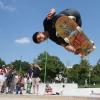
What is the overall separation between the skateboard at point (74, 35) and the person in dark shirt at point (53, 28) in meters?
0.17

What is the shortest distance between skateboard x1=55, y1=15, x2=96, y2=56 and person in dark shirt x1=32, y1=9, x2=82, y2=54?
6.7 inches

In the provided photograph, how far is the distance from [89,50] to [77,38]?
0.85 meters

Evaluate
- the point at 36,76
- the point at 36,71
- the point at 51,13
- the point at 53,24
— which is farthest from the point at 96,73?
the point at 51,13

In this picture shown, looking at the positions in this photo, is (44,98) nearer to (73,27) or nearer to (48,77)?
(73,27)

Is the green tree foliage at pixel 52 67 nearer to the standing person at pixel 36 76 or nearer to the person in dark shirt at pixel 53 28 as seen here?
the standing person at pixel 36 76

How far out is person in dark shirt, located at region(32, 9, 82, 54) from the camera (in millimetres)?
16503

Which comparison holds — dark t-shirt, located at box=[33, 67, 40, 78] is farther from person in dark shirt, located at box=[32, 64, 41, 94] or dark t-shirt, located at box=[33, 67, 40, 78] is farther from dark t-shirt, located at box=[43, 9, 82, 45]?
dark t-shirt, located at box=[43, 9, 82, 45]

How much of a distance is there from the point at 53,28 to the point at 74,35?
3.70 feet

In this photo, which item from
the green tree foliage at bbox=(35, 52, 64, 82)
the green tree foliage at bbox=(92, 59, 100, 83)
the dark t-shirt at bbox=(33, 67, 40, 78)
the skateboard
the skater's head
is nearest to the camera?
the skater's head

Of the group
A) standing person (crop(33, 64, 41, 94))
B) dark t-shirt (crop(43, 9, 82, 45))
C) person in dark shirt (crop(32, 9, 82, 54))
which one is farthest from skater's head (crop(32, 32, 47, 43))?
standing person (crop(33, 64, 41, 94))

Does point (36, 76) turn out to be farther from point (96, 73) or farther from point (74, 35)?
point (96, 73)

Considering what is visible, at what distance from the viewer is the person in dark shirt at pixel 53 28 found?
16.5m

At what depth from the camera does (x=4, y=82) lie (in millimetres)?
18594

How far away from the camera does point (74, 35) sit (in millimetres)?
16906
